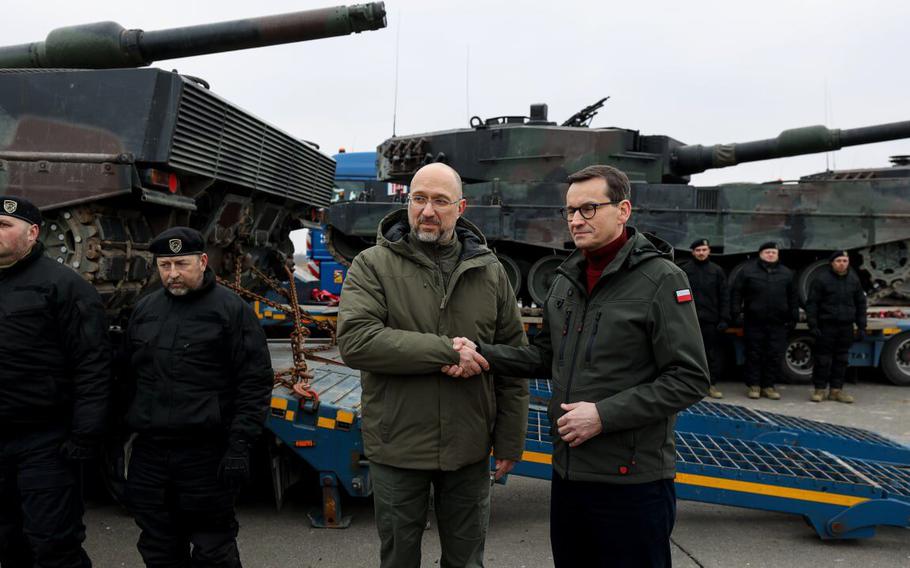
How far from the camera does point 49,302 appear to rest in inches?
116

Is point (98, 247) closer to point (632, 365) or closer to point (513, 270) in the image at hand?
point (632, 365)

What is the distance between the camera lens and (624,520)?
2219mm

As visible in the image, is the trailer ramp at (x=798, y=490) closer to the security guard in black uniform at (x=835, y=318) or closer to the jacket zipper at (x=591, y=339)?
the jacket zipper at (x=591, y=339)

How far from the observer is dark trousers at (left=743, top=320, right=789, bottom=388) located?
7910 millimetres

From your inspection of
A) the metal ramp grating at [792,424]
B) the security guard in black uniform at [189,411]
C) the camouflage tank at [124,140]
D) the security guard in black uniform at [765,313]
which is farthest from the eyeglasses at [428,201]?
the security guard in black uniform at [765,313]

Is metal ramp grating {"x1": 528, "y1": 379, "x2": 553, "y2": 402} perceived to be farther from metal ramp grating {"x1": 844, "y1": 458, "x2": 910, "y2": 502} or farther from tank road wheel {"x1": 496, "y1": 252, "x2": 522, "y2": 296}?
tank road wheel {"x1": 496, "y1": 252, "x2": 522, "y2": 296}

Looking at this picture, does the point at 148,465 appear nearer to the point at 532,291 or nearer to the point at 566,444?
the point at 566,444

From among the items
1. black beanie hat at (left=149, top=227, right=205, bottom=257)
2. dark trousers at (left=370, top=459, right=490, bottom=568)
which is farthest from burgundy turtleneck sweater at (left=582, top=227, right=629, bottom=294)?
black beanie hat at (left=149, top=227, right=205, bottom=257)

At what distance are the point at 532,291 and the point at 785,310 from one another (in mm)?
3170

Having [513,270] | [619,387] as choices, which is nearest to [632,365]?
[619,387]

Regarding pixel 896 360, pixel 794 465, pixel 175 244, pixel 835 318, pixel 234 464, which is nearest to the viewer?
pixel 234 464

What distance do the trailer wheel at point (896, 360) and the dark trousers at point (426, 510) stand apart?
808cm

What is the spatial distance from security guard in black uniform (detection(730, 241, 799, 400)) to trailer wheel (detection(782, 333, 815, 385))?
0.94 m

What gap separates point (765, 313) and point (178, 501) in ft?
22.4
